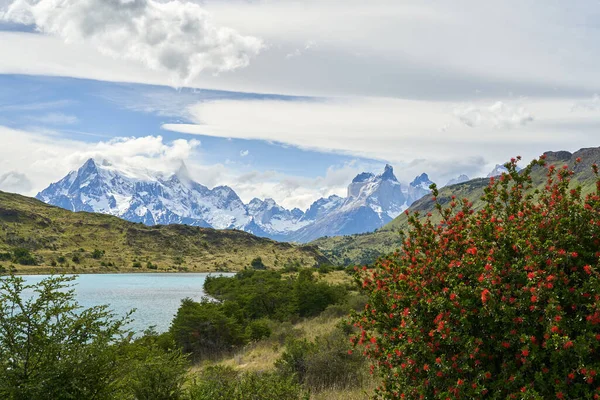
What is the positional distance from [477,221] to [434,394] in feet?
11.2

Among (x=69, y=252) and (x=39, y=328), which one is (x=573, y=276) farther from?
(x=69, y=252)

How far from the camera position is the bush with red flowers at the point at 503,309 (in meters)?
6.19

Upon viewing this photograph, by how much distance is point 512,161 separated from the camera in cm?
932

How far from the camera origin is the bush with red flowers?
6191 millimetres

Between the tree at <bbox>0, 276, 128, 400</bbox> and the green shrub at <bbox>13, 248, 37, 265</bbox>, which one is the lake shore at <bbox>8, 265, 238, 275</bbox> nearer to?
the green shrub at <bbox>13, 248, 37, 265</bbox>

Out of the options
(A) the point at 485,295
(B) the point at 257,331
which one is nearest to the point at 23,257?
(B) the point at 257,331

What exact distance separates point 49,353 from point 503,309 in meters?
8.44

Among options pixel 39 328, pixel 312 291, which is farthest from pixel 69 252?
pixel 39 328

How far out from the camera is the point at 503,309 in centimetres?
647

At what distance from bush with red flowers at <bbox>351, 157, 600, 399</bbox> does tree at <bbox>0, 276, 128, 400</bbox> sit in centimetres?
555

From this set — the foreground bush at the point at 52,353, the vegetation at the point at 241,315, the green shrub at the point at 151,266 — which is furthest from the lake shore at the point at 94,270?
the foreground bush at the point at 52,353

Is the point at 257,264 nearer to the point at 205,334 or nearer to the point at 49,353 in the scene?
the point at 205,334

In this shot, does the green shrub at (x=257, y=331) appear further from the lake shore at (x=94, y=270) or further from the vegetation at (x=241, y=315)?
the lake shore at (x=94, y=270)

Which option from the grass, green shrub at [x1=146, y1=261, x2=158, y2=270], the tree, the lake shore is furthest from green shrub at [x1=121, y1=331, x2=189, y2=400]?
green shrub at [x1=146, y1=261, x2=158, y2=270]
